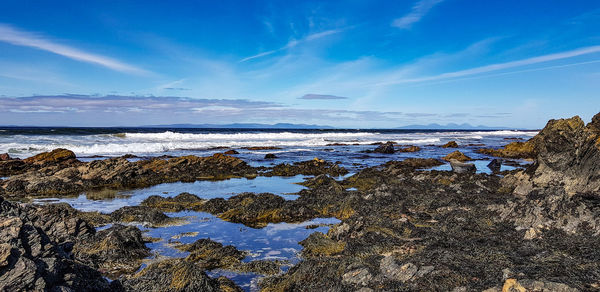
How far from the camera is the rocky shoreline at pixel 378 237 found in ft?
16.6

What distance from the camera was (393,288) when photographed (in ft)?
18.6

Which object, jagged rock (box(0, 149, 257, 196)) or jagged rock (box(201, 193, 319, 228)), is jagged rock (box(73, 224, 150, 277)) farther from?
jagged rock (box(0, 149, 257, 196))

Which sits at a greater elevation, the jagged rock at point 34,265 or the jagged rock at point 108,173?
the jagged rock at point 34,265

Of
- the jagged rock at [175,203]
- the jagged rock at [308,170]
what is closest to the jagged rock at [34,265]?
the jagged rock at [175,203]

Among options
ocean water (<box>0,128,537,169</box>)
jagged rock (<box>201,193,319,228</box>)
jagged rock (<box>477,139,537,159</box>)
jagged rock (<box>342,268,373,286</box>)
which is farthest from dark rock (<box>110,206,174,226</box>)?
jagged rock (<box>477,139,537,159</box>)

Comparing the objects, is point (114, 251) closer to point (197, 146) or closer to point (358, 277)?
point (358, 277)

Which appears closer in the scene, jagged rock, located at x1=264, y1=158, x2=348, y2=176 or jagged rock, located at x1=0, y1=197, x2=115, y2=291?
jagged rock, located at x1=0, y1=197, x2=115, y2=291

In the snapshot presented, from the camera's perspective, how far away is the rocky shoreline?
16.6ft

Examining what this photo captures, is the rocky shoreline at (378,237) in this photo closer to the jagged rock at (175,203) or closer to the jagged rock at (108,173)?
the jagged rock at (175,203)

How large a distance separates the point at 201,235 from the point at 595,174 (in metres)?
13.2

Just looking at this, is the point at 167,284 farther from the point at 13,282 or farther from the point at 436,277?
the point at 436,277

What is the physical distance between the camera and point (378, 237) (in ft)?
29.1

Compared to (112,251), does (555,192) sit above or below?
above

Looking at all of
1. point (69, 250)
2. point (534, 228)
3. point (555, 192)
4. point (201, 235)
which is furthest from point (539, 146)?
point (69, 250)
